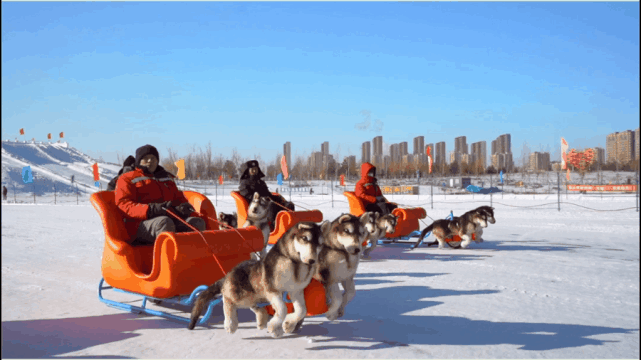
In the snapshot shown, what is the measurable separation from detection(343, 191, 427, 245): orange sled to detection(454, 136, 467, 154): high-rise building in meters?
58.9

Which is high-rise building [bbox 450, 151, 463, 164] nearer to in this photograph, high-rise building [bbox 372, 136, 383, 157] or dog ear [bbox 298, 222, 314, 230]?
high-rise building [bbox 372, 136, 383, 157]

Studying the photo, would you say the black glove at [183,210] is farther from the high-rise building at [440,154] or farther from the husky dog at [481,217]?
the high-rise building at [440,154]

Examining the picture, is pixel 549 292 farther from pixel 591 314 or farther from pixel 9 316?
pixel 9 316

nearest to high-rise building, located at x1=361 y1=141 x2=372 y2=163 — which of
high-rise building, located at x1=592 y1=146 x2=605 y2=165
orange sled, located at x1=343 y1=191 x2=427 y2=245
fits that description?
high-rise building, located at x1=592 y1=146 x2=605 y2=165

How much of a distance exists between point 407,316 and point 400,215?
5.33m

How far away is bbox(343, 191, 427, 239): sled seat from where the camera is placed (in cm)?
970

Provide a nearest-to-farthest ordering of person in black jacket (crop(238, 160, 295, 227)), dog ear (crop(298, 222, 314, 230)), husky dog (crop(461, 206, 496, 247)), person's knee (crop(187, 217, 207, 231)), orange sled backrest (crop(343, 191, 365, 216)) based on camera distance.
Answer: dog ear (crop(298, 222, 314, 230))
person's knee (crop(187, 217, 207, 231))
person in black jacket (crop(238, 160, 295, 227))
husky dog (crop(461, 206, 496, 247))
orange sled backrest (crop(343, 191, 365, 216))

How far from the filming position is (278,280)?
3.63 m

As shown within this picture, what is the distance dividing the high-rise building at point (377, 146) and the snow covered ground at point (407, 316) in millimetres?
52929

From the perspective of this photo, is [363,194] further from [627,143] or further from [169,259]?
[627,143]

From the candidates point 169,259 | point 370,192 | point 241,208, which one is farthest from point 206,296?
point 370,192

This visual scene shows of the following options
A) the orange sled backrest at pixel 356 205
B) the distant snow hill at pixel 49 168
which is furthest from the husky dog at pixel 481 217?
the distant snow hill at pixel 49 168

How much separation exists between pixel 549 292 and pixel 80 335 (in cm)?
493

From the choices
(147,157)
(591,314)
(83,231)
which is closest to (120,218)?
(147,157)
